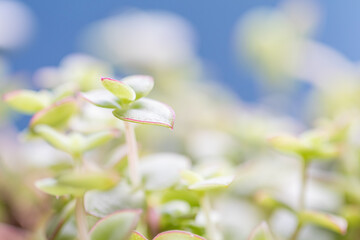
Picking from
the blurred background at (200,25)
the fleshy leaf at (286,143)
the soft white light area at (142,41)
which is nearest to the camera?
the fleshy leaf at (286,143)

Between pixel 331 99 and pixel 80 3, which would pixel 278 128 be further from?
pixel 80 3

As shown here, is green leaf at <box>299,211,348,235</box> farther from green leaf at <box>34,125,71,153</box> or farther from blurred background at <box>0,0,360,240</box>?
green leaf at <box>34,125,71,153</box>

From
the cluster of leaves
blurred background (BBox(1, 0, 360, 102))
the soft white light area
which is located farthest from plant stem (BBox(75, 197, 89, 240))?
blurred background (BBox(1, 0, 360, 102))

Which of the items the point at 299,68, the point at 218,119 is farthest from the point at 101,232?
the point at 299,68

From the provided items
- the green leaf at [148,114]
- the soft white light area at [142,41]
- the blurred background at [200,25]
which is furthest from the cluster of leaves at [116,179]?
the blurred background at [200,25]

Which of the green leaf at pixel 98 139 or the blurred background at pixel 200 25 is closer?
the green leaf at pixel 98 139

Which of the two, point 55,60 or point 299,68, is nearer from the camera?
point 299,68

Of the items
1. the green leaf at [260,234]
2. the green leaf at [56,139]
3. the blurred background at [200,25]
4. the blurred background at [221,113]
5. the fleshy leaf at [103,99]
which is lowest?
the green leaf at [260,234]

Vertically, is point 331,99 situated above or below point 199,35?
below

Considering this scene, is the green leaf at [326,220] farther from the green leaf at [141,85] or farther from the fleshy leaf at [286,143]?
the green leaf at [141,85]

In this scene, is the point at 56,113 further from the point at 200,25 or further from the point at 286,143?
the point at 200,25
